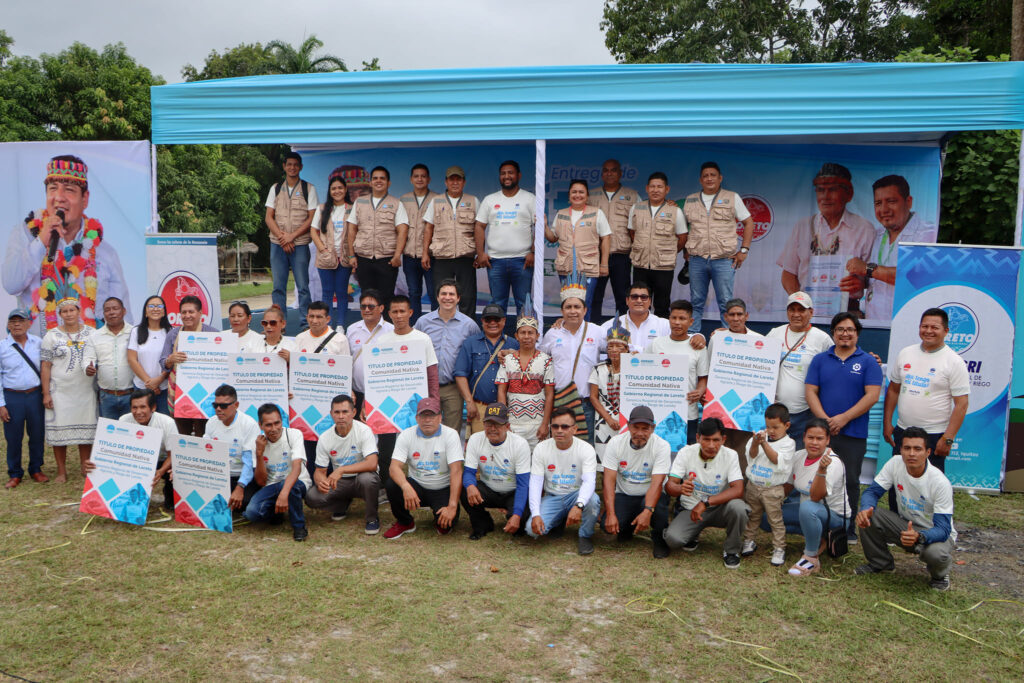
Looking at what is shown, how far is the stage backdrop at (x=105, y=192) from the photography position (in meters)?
9.30

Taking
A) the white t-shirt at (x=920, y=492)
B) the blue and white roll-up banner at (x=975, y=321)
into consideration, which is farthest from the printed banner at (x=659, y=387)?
the blue and white roll-up banner at (x=975, y=321)

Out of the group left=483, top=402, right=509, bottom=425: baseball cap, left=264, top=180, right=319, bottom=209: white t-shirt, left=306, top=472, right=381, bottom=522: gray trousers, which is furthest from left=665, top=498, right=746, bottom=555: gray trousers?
left=264, top=180, right=319, bottom=209: white t-shirt

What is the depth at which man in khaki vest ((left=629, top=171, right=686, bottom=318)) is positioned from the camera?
8047 mm

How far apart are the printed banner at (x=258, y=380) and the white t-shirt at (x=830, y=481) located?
406cm

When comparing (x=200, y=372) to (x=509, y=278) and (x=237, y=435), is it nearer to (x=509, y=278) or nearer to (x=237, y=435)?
(x=237, y=435)

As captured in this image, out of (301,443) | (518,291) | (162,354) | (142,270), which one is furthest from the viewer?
(142,270)

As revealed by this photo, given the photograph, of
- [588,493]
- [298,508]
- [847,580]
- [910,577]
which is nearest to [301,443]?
[298,508]

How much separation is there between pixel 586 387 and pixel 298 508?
8.10ft

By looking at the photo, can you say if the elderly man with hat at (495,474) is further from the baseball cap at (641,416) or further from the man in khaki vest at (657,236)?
the man in khaki vest at (657,236)

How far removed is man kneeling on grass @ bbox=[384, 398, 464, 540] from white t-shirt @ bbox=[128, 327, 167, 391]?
253 cm

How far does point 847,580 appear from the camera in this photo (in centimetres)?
536

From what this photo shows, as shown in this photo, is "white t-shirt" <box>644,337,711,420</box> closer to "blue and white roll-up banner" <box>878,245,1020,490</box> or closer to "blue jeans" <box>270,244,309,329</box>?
"blue and white roll-up banner" <box>878,245,1020,490</box>

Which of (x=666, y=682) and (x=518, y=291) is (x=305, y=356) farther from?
(x=666, y=682)

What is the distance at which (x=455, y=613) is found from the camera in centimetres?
484
